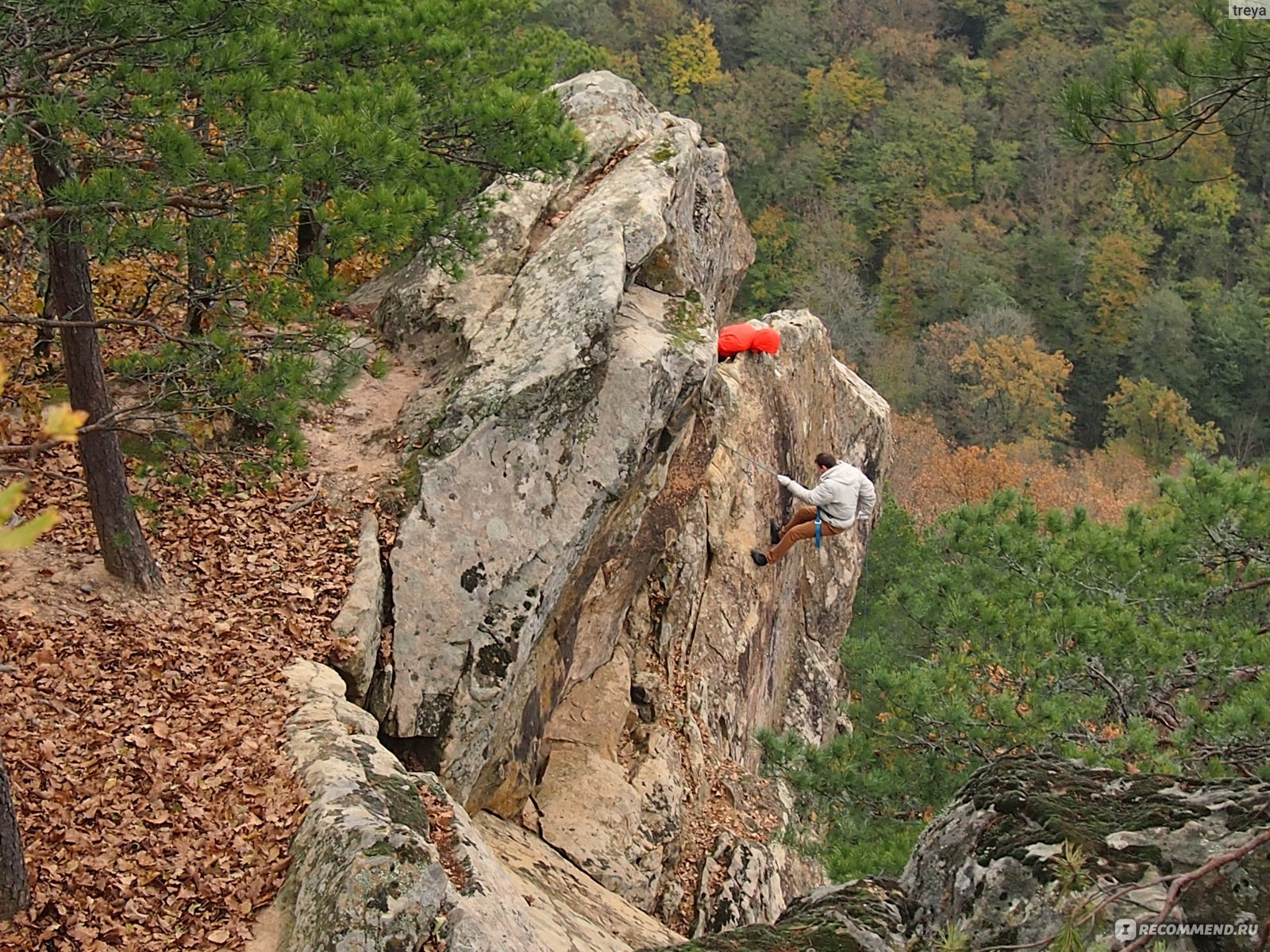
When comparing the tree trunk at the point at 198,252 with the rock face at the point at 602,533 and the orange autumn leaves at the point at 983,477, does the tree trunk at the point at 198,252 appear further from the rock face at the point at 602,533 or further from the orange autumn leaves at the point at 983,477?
the orange autumn leaves at the point at 983,477

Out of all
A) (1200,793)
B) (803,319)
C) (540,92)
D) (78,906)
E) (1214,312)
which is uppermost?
(540,92)

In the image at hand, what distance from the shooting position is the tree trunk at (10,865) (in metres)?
5.21

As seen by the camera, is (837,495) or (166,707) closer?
(166,707)

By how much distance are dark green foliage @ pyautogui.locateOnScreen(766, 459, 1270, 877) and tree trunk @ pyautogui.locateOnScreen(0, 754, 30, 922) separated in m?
5.34

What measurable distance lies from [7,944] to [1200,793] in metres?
5.64

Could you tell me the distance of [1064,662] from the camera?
7.89 metres

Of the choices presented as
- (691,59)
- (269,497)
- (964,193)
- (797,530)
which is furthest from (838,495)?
(691,59)

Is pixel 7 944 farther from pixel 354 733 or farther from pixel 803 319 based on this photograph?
pixel 803 319

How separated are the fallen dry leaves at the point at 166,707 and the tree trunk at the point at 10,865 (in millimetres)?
88

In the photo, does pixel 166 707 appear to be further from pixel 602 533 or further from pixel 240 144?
pixel 602 533

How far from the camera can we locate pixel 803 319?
16062 mm

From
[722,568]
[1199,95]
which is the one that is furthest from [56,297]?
[722,568]

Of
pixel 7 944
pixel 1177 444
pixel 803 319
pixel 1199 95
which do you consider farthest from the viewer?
pixel 1177 444

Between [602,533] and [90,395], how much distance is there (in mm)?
4437
